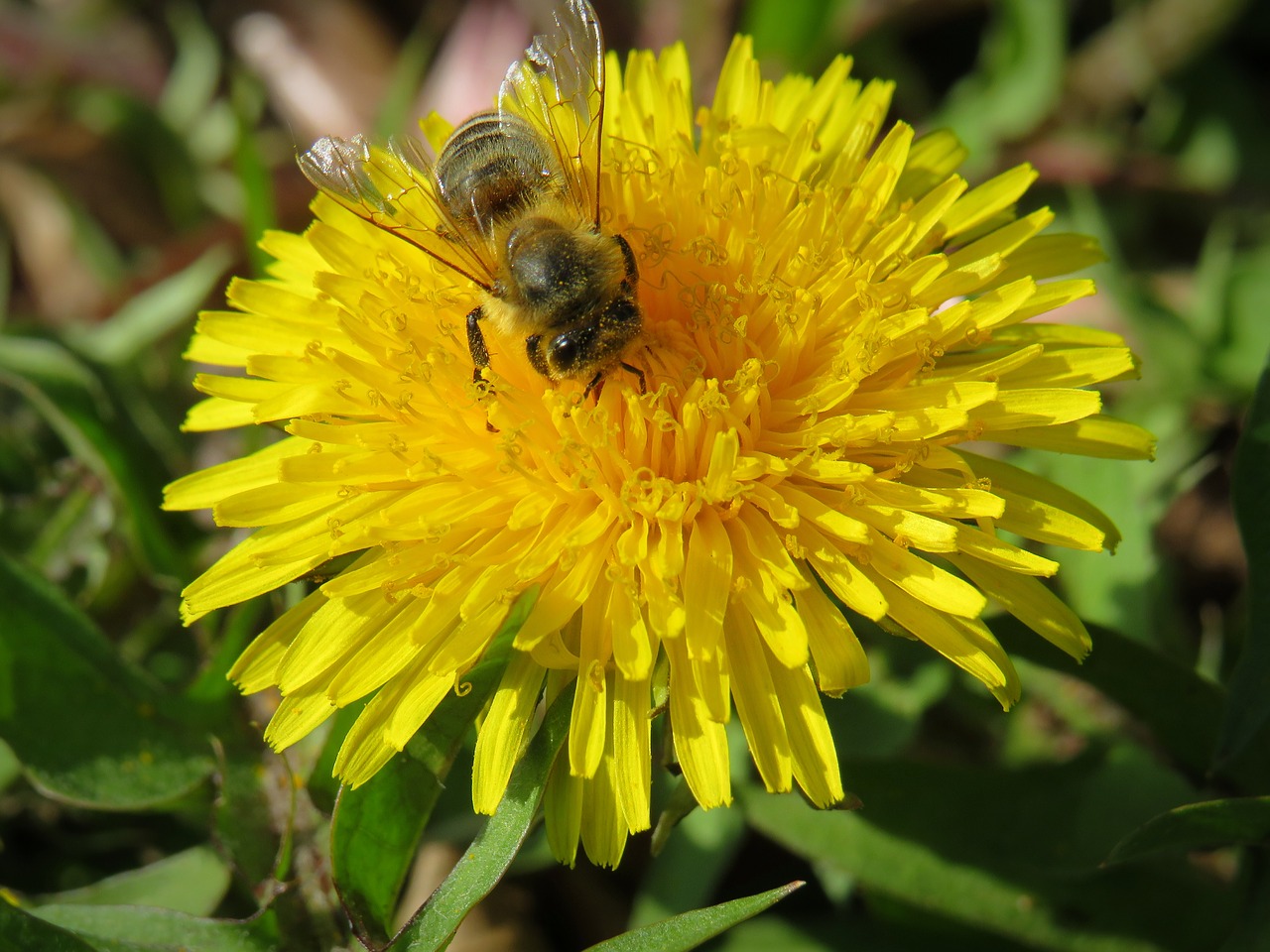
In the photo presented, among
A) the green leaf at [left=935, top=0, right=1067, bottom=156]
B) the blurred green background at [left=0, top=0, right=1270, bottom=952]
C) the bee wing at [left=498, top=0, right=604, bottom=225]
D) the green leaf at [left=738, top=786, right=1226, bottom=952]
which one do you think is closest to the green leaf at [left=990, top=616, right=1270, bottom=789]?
the blurred green background at [left=0, top=0, right=1270, bottom=952]

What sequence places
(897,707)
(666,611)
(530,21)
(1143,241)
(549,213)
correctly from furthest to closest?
1. (530,21)
2. (1143,241)
3. (897,707)
4. (549,213)
5. (666,611)


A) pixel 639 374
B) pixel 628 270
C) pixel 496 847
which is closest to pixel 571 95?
pixel 628 270

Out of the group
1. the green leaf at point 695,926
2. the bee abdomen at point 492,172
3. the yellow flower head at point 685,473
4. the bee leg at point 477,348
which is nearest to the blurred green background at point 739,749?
the yellow flower head at point 685,473

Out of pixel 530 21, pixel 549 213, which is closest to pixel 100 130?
pixel 530 21

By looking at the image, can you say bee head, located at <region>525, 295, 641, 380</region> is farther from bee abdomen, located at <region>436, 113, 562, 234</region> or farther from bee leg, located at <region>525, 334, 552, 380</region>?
bee abdomen, located at <region>436, 113, 562, 234</region>

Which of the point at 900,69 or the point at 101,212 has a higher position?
the point at 101,212

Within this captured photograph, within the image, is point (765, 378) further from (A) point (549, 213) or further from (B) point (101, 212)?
(B) point (101, 212)

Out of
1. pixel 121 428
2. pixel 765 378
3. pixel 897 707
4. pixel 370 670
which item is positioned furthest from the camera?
pixel 121 428
